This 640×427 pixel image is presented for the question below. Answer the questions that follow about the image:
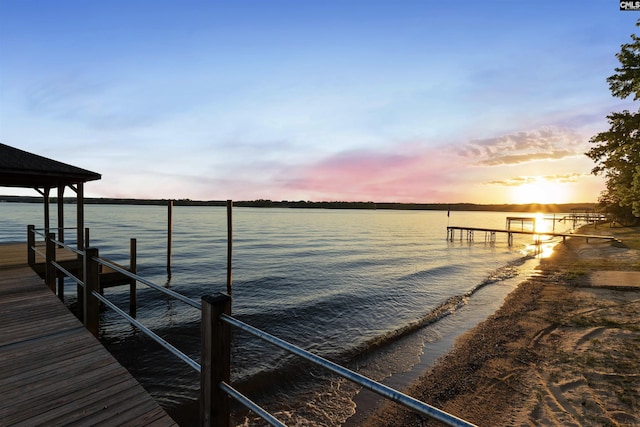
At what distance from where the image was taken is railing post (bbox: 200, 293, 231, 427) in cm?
237

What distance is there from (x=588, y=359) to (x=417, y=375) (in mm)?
3667

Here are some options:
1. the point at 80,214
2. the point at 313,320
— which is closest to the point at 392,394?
the point at 313,320

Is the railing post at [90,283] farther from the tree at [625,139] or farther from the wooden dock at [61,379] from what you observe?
the tree at [625,139]

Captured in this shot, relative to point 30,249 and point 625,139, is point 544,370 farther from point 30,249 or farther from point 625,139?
point 625,139

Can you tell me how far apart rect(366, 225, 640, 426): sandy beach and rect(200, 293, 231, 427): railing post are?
3.95 meters

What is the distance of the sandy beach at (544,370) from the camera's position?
5.23 meters

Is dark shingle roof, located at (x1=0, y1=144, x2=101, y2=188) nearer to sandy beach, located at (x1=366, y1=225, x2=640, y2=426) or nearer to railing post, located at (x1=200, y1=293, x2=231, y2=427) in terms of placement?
railing post, located at (x1=200, y1=293, x2=231, y2=427)

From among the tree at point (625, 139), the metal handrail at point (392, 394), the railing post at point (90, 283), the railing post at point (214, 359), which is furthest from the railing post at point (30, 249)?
the tree at point (625, 139)

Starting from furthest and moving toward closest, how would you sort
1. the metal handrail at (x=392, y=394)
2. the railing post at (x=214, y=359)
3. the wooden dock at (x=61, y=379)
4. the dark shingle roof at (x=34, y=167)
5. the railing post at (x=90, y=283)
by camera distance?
1. the dark shingle roof at (x=34, y=167)
2. the railing post at (x=90, y=283)
3. the wooden dock at (x=61, y=379)
4. the railing post at (x=214, y=359)
5. the metal handrail at (x=392, y=394)

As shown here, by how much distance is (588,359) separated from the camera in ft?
22.5

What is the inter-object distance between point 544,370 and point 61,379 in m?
Answer: 8.32

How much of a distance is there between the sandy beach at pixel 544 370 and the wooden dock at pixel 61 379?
398 centimetres

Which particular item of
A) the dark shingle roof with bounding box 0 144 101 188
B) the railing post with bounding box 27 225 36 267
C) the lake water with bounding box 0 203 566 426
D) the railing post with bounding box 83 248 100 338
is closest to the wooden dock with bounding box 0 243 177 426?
the railing post with bounding box 83 248 100 338

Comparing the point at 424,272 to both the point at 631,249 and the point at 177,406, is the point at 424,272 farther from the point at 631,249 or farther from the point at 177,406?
the point at 631,249
